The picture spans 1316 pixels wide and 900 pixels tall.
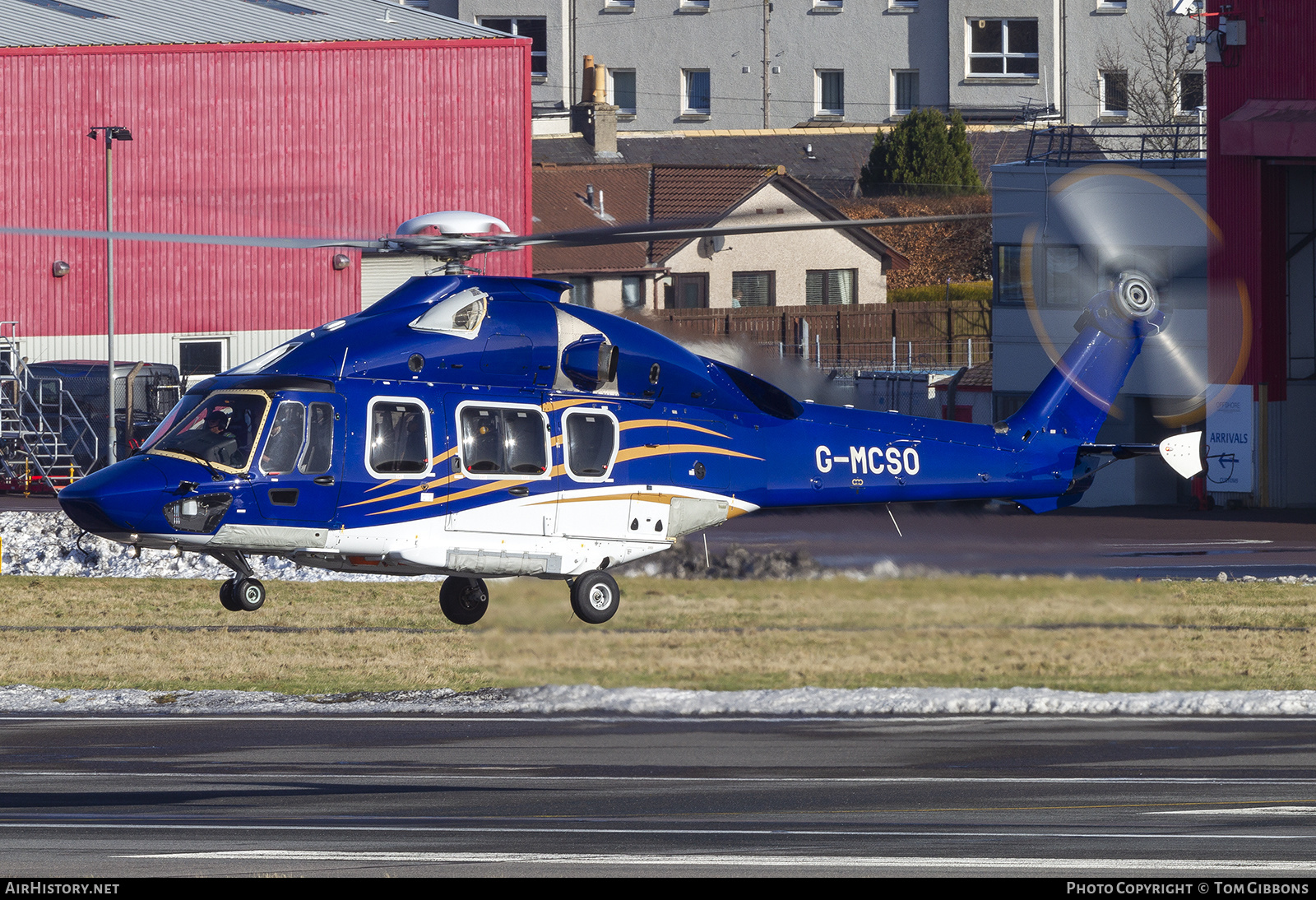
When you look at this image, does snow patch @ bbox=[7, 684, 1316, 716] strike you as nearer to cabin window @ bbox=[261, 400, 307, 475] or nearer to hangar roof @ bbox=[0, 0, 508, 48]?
cabin window @ bbox=[261, 400, 307, 475]

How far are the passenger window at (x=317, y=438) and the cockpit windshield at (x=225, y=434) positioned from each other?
18.7 inches

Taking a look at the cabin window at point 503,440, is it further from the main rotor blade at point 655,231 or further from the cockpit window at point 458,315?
the main rotor blade at point 655,231

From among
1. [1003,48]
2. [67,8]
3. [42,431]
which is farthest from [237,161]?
[1003,48]

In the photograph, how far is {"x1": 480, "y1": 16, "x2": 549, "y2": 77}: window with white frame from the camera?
267 ft

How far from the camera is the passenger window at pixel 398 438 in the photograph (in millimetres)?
17328

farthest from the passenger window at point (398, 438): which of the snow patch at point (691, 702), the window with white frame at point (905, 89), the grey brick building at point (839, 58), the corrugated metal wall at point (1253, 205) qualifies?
the window with white frame at point (905, 89)

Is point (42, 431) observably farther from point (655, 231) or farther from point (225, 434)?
point (655, 231)

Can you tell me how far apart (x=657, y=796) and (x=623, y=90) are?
225 feet

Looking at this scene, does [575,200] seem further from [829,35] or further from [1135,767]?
[1135,767]

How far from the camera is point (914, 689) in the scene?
23516 mm

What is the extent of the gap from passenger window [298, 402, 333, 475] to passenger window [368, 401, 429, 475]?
0.44 metres

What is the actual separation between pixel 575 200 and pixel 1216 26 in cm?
2710

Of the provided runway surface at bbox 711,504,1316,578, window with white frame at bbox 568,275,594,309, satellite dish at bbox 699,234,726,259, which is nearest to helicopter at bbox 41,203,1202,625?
runway surface at bbox 711,504,1316,578
